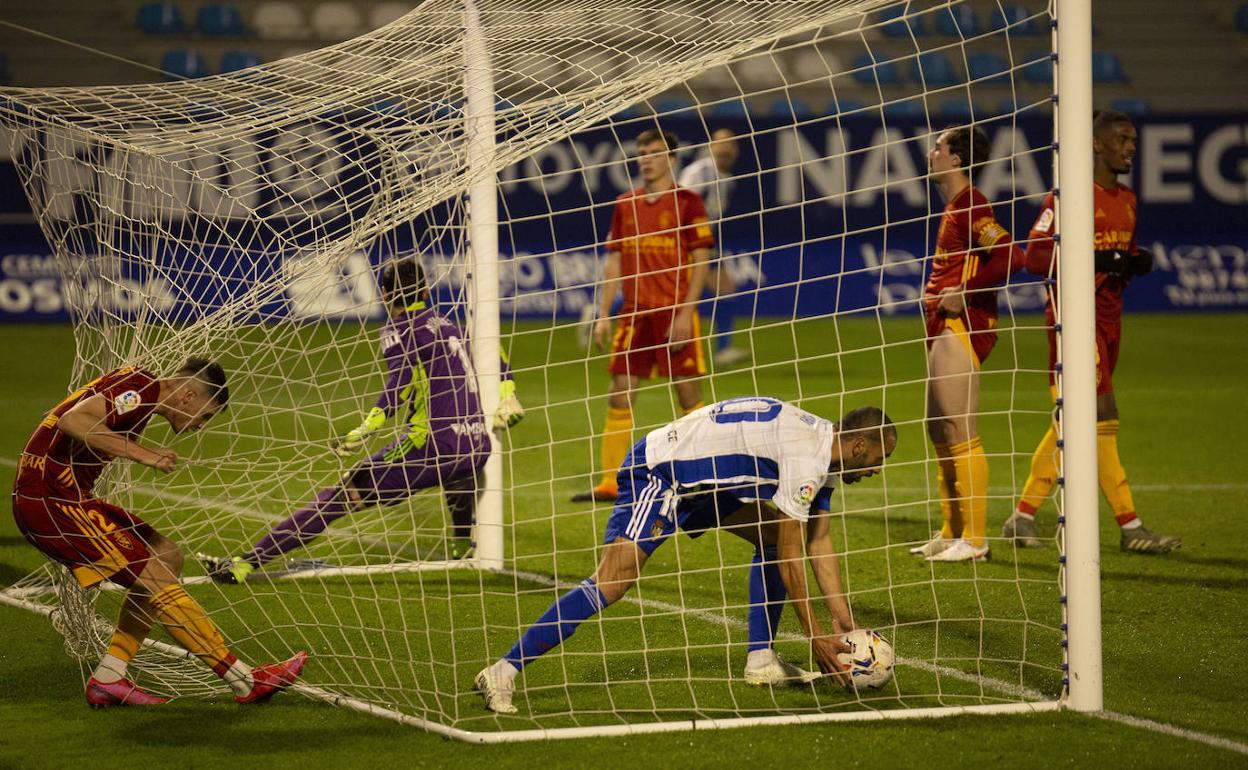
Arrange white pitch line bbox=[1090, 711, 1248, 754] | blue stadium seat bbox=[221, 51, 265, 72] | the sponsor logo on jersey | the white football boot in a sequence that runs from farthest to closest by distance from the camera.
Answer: blue stadium seat bbox=[221, 51, 265, 72] < the white football boot < the sponsor logo on jersey < white pitch line bbox=[1090, 711, 1248, 754]

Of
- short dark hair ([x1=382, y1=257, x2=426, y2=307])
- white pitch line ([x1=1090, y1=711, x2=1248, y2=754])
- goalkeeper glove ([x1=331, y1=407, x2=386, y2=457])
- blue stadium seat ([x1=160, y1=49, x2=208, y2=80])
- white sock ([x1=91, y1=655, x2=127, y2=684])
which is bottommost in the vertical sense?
white pitch line ([x1=1090, y1=711, x2=1248, y2=754])

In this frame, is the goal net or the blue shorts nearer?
the blue shorts

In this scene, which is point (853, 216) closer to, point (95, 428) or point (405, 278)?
point (405, 278)

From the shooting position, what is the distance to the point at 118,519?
4.74 meters

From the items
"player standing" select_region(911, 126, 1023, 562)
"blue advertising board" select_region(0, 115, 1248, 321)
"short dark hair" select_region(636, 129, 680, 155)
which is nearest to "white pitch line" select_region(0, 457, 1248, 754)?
"player standing" select_region(911, 126, 1023, 562)

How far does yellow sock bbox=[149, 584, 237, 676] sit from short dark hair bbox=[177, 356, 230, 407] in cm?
63

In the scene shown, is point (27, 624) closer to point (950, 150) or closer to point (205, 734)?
point (205, 734)

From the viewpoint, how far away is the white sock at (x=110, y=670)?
471 cm

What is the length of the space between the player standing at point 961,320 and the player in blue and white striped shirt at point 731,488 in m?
1.65

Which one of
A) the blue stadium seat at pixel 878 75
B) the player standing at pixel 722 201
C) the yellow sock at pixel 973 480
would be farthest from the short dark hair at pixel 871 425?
the blue stadium seat at pixel 878 75

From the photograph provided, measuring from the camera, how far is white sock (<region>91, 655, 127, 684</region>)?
4711 millimetres

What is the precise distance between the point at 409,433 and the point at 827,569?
225cm

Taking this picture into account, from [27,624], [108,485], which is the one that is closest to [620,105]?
[108,485]

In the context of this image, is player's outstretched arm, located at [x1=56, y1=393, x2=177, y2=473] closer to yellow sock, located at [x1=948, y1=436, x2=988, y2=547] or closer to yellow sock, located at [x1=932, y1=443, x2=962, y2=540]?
yellow sock, located at [x1=948, y1=436, x2=988, y2=547]
